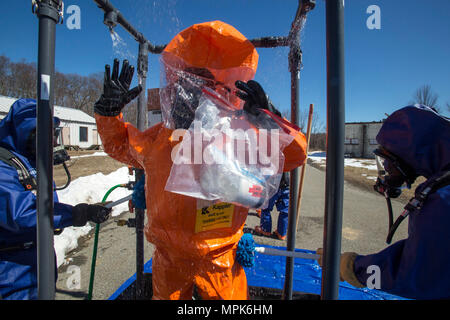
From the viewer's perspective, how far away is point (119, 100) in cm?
133

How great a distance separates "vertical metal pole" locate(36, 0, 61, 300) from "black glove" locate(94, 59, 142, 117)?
45 centimetres

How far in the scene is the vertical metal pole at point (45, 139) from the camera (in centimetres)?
83

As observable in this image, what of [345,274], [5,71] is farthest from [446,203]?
[5,71]

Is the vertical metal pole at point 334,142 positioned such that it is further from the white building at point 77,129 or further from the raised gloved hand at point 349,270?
the white building at point 77,129

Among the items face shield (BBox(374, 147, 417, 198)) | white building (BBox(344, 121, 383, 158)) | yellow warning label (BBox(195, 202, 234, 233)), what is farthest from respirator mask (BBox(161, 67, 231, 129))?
white building (BBox(344, 121, 383, 158))

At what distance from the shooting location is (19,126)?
148cm

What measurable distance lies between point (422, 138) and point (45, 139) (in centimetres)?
169

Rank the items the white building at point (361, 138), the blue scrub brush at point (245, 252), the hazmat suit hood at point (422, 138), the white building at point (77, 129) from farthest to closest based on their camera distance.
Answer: the white building at point (361, 138) < the white building at point (77, 129) < the blue scrub brush at point (245, 252) < the hazmat suit hood at point (422, 138)

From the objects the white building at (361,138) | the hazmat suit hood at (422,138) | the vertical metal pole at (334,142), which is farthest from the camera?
the white building at (361,138)

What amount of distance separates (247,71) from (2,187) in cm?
171

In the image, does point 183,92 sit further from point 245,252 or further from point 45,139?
point 245,252

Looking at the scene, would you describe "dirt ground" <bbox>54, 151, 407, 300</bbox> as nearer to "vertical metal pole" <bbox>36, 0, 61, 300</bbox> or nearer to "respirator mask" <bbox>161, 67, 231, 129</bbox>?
"vertical metal pole" <bbox>36, 0, 61, 300</bbox>

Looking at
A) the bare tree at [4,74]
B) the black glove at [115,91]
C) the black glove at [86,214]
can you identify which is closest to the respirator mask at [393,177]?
the black glove at [115,91]

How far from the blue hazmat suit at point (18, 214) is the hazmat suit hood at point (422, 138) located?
2.08 metres
